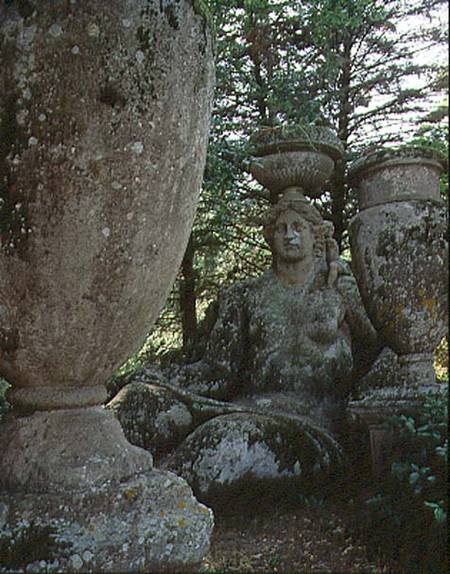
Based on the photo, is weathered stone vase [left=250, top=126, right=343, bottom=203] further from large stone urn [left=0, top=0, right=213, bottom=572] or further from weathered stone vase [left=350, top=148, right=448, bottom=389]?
large stone urn [left=0, top=0, right=213, bottom=572]

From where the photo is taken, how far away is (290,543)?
2973mm

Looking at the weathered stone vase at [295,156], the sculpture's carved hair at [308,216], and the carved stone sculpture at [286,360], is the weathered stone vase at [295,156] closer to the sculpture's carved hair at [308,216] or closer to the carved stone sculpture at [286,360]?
the carved stone sculpture at [286,360]

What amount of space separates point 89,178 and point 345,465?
2.73 m

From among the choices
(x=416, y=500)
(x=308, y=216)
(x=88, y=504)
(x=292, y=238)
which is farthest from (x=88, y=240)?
(x=308, y=216)

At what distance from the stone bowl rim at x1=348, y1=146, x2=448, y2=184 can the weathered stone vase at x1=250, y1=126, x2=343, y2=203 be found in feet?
2.30

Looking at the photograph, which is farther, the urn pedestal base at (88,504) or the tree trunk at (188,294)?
the tree trunk at (188,294)

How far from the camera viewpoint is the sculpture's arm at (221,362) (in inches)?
173

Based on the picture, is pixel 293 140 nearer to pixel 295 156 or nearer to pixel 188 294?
pixel 295 156

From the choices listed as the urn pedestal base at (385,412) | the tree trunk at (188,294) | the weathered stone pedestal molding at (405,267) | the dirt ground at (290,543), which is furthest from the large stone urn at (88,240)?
the tree trunk at (188,294)

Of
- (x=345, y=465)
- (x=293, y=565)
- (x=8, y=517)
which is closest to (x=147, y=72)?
(x=8, y=517)

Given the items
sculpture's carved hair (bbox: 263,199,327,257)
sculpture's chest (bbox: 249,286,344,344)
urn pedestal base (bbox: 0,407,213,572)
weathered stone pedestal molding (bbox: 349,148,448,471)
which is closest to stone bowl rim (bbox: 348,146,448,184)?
weathered stone pedestal molding (bbox: 349,148,448,471)

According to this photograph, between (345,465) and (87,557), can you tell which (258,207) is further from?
(87,557)

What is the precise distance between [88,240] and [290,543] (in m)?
2.02

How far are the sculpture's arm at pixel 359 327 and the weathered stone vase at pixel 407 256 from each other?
83 cm
